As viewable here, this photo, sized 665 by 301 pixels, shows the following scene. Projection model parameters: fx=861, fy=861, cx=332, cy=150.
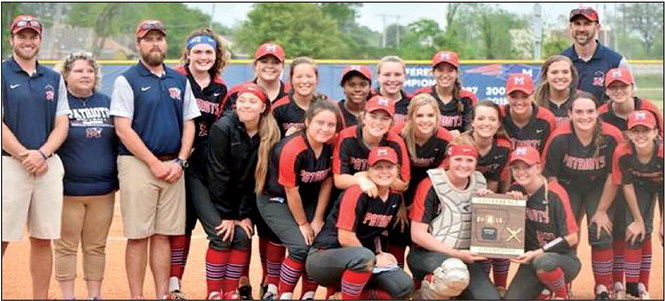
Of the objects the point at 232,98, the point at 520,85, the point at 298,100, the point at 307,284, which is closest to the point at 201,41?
the point at 232,98

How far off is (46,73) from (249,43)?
36.7 m

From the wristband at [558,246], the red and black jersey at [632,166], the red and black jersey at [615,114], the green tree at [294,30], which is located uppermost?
the green tree at [294,30]

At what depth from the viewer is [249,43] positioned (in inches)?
1665

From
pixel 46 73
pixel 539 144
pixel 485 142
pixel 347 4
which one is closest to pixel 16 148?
pixel 46 73

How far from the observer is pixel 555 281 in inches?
233

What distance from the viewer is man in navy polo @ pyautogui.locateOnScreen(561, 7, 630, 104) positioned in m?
7.29

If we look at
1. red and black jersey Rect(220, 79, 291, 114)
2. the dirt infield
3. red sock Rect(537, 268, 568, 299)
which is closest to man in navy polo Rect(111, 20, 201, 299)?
red and black jersey Rect(220, 79, 291, 114)

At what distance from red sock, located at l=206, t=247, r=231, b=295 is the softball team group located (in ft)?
0.04

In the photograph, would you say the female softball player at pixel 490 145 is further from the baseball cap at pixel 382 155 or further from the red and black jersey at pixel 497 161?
the baseball cap at pixel 382 155

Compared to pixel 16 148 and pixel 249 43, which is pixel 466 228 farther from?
pixel 249 43

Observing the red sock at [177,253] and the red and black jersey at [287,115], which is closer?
the red and black jersey at [287,115]

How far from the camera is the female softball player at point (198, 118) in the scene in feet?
21.4

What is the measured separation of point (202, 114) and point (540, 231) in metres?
2.67

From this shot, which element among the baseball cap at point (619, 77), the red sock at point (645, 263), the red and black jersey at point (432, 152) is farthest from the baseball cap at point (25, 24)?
the red sock at point (645, 263)
